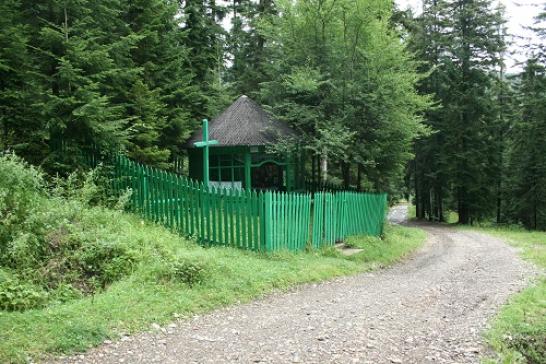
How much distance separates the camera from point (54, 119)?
1057 centimetres

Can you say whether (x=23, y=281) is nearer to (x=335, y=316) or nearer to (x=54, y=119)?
(x=335, y=316)

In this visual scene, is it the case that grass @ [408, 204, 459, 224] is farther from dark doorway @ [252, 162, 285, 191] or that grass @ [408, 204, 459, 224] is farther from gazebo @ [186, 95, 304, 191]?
gazebo @ [186, 95, 304, 191]

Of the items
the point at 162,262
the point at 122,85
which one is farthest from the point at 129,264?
the point at 122,85

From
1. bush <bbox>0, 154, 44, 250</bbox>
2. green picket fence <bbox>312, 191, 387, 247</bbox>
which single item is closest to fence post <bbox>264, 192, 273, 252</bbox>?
green picket fence <bbox>312, 191, 387, 247</bbox>

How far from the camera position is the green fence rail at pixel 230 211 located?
969 cm

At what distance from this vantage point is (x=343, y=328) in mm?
6012

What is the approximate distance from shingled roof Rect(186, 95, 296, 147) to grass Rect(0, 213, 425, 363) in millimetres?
5961

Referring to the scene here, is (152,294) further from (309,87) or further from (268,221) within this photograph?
(309,87)

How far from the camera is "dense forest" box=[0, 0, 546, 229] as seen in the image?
37.0 feet

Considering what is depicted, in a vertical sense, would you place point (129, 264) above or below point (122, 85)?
below

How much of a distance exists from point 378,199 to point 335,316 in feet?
30.5

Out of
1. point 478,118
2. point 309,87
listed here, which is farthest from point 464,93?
point 309,87

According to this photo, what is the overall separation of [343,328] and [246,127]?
1123 cm

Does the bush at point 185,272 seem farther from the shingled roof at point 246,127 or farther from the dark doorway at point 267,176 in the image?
the dark doorway at point 267,176
